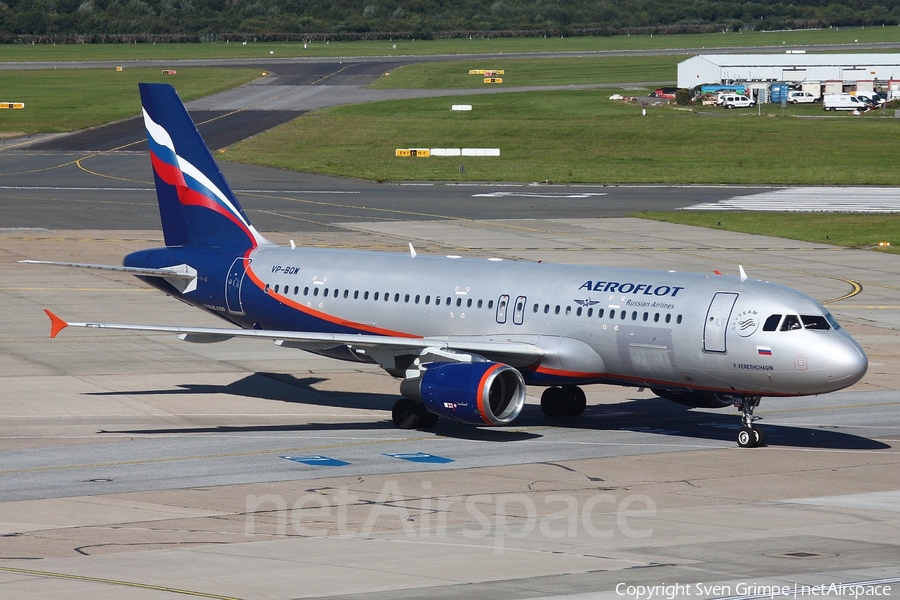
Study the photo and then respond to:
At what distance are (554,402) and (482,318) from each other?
142 inches

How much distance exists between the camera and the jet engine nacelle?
124 ft

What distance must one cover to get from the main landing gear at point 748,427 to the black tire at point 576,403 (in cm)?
529

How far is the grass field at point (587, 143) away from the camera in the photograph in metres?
114

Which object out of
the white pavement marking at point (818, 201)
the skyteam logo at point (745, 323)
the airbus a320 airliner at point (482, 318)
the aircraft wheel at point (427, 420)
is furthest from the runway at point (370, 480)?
the white pavement marking at point (818, 201)

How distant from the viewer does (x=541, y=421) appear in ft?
130

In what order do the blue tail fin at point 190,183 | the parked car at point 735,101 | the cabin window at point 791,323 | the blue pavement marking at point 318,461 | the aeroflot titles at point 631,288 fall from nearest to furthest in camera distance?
the blue pavement marking at point 318,461
the cabin window at point 791,323
the aeroflot titles at point 631,288
the blue tail fin at point 190,183
the parked car at point 735,101

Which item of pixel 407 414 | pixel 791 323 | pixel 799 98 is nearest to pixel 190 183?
pixel 407 414

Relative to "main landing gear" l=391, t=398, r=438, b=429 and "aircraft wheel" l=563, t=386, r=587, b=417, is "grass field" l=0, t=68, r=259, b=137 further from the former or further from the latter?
"aircraft wheel" l=563, t=386, r=587, b=417

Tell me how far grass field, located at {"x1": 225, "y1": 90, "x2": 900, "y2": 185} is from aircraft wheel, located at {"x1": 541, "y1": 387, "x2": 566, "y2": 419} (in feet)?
233

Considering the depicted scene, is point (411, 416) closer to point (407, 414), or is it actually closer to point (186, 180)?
point (407, 414)

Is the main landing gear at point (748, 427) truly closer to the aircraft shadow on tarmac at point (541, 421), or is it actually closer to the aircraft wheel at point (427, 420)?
the aircraft shadow on tarmac at point (541, 421)

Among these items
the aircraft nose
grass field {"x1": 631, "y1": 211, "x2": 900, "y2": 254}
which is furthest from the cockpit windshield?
grass field {"x1": 631, "y1": 211, "x2": 900, "y2": 254}

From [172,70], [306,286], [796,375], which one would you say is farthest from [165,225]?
[172,70]

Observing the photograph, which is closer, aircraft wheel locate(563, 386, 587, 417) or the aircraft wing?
the aircraft wing
